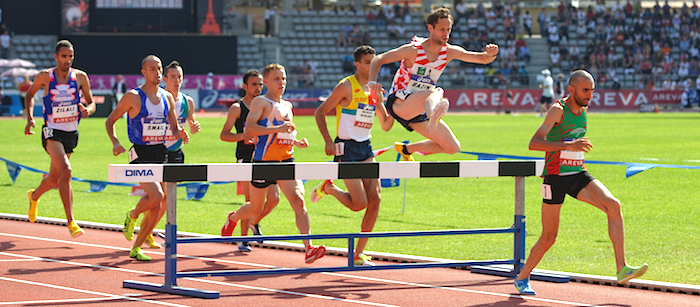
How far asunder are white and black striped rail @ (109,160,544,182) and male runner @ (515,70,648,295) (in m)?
0.51

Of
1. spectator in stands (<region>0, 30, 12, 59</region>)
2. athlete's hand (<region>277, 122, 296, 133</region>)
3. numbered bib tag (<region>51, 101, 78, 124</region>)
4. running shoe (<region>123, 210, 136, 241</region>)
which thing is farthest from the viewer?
spectator in stands (<region>0, 30, 12, 59</region>)

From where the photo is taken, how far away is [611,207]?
636cm

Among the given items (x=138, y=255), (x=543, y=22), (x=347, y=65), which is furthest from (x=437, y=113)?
(x=543, y=22)

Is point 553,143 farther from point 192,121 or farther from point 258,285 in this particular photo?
point 192,121

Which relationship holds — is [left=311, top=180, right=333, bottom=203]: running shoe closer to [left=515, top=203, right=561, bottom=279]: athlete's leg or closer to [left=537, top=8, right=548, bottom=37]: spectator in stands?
[left=515, top=203, right=561, bottom=279]: athlete's leg

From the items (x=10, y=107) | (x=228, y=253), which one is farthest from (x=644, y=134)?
(x=10, y=107)

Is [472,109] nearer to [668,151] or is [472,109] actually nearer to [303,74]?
[303,74]

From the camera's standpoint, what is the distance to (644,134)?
2534 centimetres

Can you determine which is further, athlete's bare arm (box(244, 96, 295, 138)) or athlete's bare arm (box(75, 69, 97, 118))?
athlete's bare arm (box(75, 69, 97, 118))

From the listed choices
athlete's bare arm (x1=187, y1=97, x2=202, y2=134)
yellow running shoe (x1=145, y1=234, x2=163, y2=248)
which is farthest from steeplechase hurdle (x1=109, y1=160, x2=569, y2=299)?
athlete's bare arm (x1=187, y1=97, x2=202, y2=134)

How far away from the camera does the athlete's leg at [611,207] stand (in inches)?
251

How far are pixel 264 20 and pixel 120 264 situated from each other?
142 feet

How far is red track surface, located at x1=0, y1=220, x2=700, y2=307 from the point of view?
6.33m

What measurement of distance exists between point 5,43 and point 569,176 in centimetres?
4057
